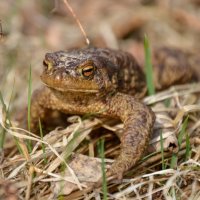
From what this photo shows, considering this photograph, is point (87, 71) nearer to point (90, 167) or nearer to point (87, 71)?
point (87, 71)

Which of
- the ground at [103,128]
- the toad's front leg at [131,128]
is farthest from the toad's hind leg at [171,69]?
the toad's front leg at [131,128]

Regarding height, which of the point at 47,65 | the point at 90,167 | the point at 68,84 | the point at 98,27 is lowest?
the point at 90,167

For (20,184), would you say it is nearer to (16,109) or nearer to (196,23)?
(16,109)

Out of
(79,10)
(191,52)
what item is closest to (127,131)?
(191,52)

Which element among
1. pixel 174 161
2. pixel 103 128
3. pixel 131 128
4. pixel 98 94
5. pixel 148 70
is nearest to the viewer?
pixel 174 161

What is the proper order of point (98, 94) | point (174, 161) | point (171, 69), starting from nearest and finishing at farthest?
point (174, 161), point (98, 94), point (171, 69)

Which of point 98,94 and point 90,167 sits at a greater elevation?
point 98,94

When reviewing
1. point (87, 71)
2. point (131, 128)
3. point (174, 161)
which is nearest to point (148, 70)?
point (87, 71)
